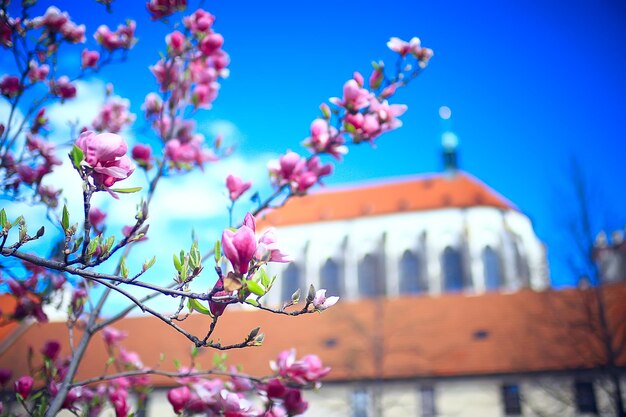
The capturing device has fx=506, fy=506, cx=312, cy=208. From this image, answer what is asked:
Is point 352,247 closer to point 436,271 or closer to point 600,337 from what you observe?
point 436,271

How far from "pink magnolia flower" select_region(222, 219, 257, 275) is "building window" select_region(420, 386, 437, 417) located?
15.9 meters

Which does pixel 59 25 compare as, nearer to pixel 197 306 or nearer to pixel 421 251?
pixel 197 306

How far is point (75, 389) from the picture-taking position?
205cm

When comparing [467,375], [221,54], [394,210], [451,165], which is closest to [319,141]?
[221,54]

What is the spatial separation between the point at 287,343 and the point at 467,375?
589 cm

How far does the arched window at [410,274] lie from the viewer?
30812 mm

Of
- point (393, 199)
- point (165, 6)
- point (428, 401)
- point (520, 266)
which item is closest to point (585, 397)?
point (428, 401)

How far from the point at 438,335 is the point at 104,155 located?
58.5 feet

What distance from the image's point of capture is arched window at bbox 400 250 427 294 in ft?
101

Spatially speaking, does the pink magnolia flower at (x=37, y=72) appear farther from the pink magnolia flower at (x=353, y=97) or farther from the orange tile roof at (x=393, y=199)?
→ the orange tile roof at (x=393, y=199)

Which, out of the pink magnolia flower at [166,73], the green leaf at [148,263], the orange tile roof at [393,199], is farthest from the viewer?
the orange tile roof at [393,199]

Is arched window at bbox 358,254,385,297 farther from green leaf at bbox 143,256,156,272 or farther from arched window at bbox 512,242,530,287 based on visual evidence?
green leaf at bbox 143,256,156,272

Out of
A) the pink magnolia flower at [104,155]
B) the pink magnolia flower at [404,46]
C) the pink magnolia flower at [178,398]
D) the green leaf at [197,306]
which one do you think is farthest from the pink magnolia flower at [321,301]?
the pink magnolia flower at [404,46]

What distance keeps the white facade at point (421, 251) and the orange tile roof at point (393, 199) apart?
768 mm
